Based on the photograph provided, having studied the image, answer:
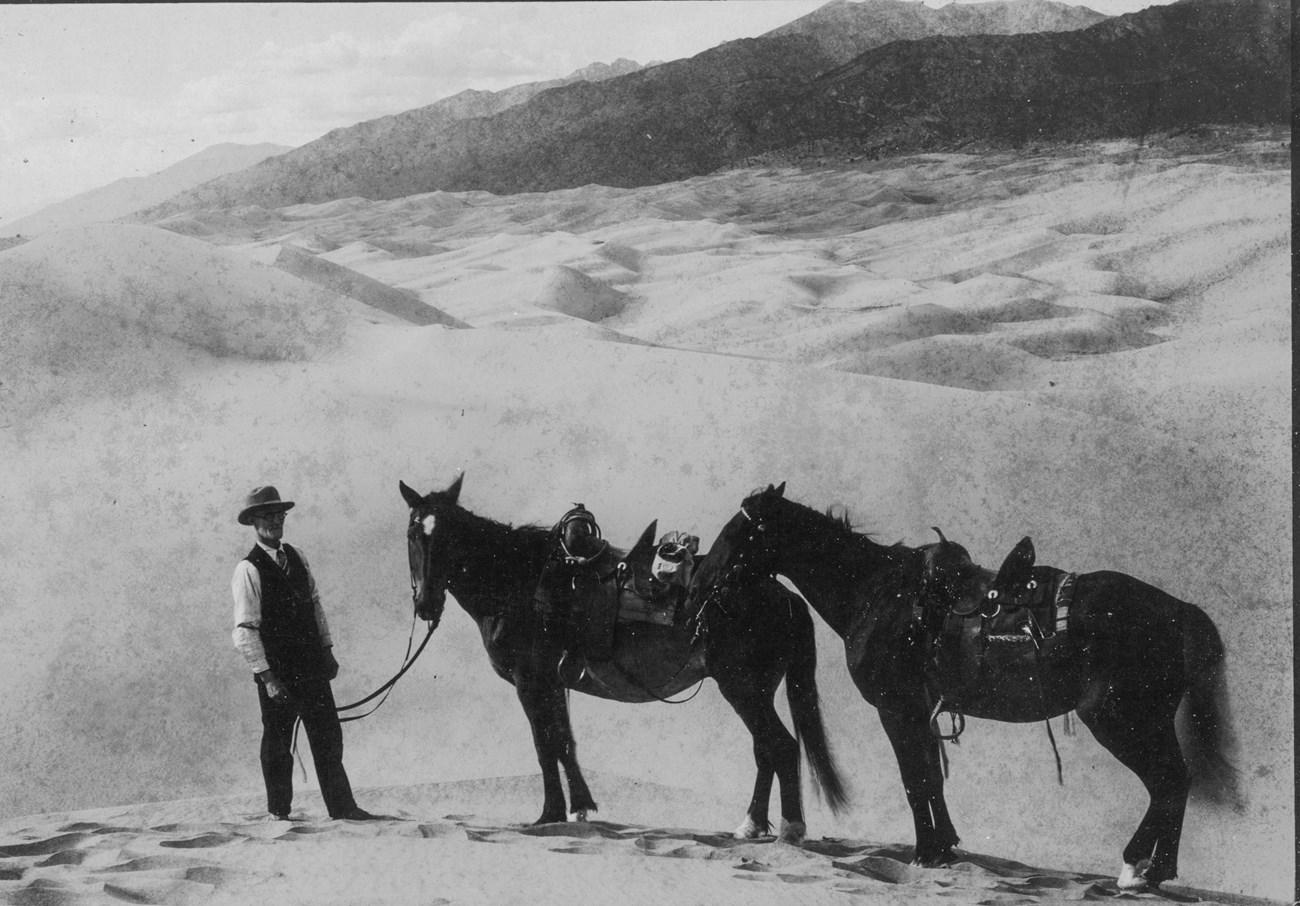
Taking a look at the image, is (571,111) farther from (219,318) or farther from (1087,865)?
(1087,865)

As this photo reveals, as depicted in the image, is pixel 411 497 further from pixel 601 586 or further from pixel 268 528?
pixel 601 586

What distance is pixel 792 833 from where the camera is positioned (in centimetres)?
395

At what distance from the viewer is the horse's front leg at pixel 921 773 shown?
148 inches

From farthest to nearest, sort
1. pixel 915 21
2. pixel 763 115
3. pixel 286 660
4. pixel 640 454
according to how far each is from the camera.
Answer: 1. pixel 763 115
2. pixel 915 21
3. pixel 640 454
4. pixel 286 660

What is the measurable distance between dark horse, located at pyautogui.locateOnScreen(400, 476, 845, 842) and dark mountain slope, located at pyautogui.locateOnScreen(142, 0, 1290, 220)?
6.02 ft

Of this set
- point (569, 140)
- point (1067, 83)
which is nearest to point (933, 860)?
point (1067, 83)

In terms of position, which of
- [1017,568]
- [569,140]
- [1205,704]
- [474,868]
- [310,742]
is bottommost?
[474,868]

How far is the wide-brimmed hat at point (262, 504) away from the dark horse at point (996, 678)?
5.00 feet

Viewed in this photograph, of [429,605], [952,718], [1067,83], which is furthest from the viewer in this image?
[1067,83]

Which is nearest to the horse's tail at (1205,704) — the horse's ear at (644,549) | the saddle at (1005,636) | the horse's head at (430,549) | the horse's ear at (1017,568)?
the saddle at (1005,636)

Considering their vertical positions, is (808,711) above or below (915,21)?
below

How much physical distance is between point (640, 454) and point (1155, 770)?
81.7 inches

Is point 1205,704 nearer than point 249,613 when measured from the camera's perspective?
Yes

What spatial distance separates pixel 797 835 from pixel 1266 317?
8.71 ft
